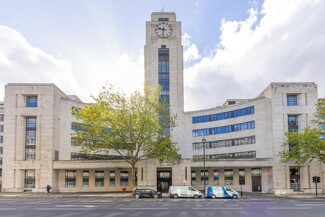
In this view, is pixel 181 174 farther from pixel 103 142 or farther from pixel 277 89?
pixel 277 89

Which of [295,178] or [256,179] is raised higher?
[295,178]

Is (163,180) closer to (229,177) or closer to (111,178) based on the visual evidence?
(111,178)

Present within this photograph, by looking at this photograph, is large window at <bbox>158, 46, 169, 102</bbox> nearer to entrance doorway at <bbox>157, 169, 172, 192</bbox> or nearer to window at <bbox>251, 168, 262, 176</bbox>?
entrance doorway at <bbox>157, 169, 172, 192</bbox>

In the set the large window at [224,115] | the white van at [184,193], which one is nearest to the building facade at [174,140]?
the large window at [224,115]

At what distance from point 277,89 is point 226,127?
14.5 metres

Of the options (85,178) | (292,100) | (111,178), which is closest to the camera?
(292,100)

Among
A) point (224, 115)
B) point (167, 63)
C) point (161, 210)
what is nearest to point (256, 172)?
point (224, 115)

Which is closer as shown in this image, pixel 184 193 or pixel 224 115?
pixel 184 193

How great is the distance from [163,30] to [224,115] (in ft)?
70.3

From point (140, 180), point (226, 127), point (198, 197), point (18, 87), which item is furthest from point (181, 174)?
point (18, 87)

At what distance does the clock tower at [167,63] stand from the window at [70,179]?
1994 centimetres

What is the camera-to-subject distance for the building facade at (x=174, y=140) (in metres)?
54.8

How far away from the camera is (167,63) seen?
64.6 metres

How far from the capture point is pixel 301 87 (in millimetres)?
55625
